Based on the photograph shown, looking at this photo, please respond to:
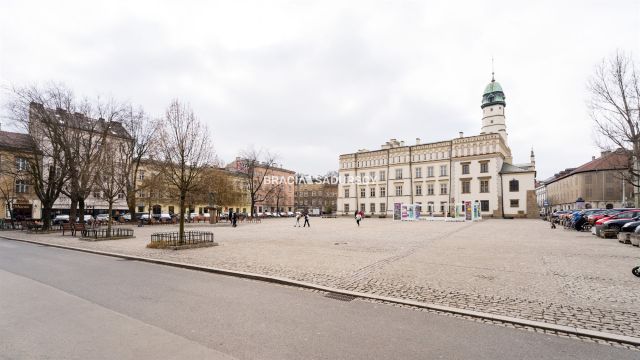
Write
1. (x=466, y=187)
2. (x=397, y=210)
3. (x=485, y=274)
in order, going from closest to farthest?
(x=485, y=274) < (x=397, y=210) < (x=466, y=187)

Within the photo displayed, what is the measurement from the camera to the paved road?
4.43m

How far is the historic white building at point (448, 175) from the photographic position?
183 feet

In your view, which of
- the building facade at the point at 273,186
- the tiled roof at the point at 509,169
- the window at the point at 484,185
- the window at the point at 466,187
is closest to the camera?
the tiled roof at the point at 509,169

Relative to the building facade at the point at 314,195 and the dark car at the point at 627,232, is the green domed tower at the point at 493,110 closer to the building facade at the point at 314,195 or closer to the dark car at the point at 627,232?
the dark car at the point at 627,232

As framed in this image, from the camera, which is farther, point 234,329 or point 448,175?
point 448,175

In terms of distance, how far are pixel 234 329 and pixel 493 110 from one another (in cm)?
7600

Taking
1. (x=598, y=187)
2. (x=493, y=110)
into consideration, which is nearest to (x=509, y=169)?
(x=493, y=110)

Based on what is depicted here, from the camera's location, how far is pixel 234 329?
5.22 meters

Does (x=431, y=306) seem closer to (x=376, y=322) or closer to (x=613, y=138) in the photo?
(x=376, y=322)

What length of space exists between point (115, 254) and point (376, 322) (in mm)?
13464

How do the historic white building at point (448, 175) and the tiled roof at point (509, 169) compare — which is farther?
the historic white building at point (448, 175)

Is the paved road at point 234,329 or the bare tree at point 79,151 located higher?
the bare tree at point 79,151

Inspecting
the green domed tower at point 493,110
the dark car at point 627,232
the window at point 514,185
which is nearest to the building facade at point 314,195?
the green domed tower at point 493,110

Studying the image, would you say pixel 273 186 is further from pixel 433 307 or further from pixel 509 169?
pixel 433 307
